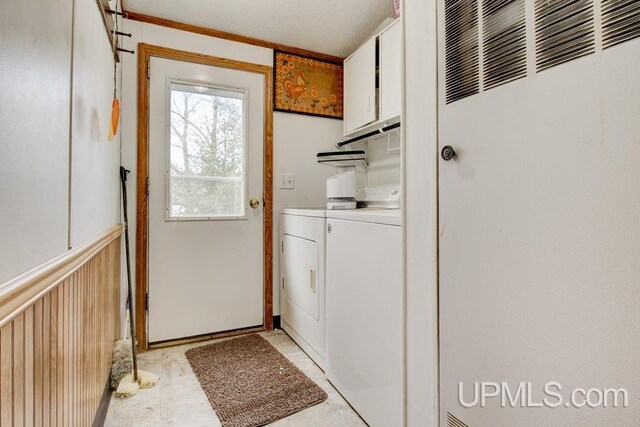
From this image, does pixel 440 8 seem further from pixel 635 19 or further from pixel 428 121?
pixel 635 19

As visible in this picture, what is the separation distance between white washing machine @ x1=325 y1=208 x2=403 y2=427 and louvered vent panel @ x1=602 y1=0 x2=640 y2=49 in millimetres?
732

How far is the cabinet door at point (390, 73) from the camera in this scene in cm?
201

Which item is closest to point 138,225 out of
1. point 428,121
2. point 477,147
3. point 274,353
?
point 274,353

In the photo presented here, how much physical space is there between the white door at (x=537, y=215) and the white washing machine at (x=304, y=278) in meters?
1.03

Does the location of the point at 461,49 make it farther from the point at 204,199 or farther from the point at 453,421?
the point at 204,199

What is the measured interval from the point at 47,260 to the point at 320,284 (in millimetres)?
1372

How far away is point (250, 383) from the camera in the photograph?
70.7 inches

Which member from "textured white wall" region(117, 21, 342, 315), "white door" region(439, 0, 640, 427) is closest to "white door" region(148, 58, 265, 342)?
"textured white wall" region(117, 21, 342, 315)

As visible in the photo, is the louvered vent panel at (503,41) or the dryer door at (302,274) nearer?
the louvered vent panel at (503,41)

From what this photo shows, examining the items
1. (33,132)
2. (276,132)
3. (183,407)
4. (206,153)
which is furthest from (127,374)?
(276,132)

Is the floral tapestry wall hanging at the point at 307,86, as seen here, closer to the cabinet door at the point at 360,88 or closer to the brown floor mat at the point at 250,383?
the cabinet door at the point at 360,88

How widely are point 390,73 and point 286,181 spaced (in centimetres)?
110

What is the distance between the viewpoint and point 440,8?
96 cm

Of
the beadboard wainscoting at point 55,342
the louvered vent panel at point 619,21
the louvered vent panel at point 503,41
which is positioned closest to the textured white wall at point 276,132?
the beadboard wainscoting at point 55,342
